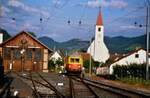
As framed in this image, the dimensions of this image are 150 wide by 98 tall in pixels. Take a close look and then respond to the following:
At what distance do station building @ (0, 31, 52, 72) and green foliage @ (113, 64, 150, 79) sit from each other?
22.7m

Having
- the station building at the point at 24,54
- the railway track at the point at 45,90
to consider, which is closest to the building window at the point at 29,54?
the station building at the point at 24,54

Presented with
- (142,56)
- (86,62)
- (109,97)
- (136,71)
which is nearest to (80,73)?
(136,71)

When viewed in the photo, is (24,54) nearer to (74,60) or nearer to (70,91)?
(74,60)

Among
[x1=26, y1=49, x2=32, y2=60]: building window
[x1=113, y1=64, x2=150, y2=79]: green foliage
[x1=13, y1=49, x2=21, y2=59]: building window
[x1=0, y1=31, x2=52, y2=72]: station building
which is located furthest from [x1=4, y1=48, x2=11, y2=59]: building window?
[x1=113, y1=64, x2=150, y2=79]: green foliage

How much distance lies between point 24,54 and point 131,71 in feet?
96.4

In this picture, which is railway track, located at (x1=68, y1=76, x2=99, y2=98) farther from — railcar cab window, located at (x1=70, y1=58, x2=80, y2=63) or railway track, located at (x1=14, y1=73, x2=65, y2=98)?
railcar cab window, located at (x1=70, y1=58, x2=80, y2=63)

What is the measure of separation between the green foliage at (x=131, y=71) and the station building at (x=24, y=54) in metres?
22.7

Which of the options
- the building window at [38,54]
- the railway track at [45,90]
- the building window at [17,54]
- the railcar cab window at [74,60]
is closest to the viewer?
the railway track at [45,90]

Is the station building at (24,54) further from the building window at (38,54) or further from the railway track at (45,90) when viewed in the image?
the railway track at (45,90)

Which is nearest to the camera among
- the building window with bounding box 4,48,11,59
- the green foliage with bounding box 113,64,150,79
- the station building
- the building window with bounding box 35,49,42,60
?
the green foliage with bounding box 113,64,150,79

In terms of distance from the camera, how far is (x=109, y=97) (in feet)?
72.0

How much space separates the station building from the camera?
265ft

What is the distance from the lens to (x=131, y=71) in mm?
57562

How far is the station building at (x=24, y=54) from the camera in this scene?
8069 centimetres
